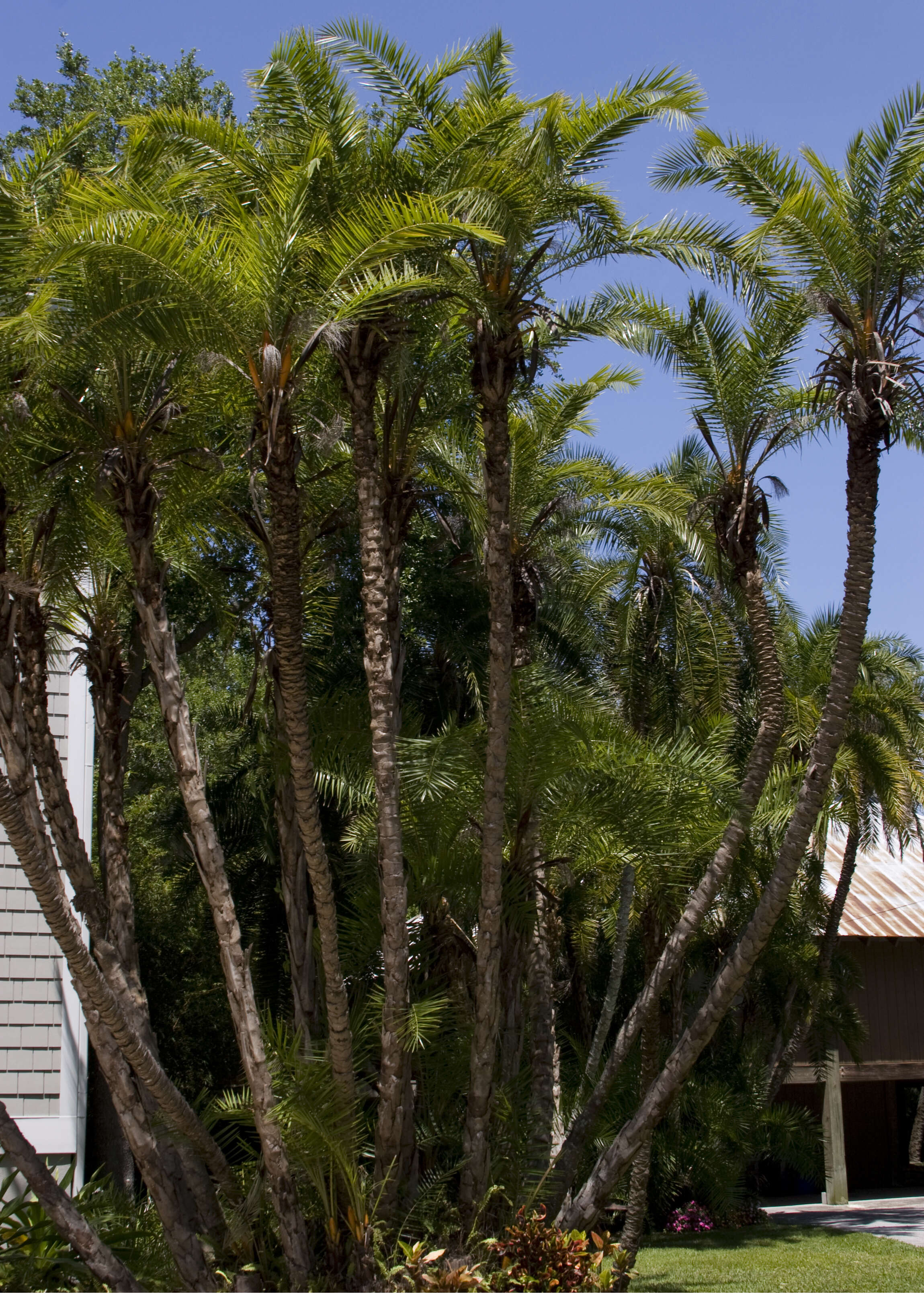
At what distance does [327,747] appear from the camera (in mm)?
11469

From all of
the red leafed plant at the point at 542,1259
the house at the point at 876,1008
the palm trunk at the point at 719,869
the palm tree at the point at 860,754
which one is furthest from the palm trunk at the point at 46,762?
the house at the point at 876,1008

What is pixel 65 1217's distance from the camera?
8.41 meters

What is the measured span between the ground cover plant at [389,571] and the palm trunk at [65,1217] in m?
0.03

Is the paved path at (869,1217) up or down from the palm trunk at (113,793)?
down

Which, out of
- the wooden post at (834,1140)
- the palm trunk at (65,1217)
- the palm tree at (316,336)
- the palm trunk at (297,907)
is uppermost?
the palm tree at (316,336)

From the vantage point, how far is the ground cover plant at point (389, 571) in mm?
8688

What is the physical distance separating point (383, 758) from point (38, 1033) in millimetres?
6896

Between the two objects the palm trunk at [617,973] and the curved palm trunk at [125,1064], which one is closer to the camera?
the curved palm trunk at [125,1064]

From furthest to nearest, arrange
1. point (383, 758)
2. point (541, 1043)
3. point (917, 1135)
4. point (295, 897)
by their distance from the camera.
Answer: point (917, 1135) < point (541, 1043) < point (295, 897) < point (383, 758)

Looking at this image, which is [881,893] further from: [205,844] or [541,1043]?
[205,844]

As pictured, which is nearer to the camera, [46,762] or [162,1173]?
[162,1173]

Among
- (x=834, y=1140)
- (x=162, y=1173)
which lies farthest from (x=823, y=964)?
(x=162, y=1173)

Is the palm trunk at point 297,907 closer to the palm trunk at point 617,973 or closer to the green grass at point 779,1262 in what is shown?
the palm trunk at point 617,973

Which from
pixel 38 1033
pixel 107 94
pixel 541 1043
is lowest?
pixel 38 1033
